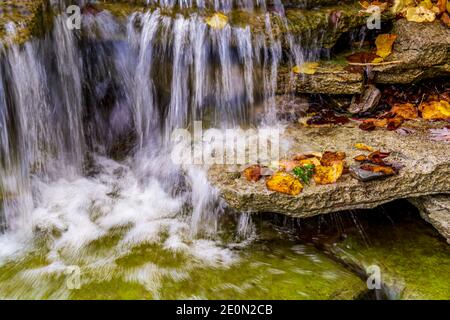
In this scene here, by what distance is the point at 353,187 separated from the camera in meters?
3.78

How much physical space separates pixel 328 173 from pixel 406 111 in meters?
1.63

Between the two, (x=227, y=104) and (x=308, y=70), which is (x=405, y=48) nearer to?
(x=308, y=70)

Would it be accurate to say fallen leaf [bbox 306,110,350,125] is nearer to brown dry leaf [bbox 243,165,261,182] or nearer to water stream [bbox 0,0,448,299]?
water stream [bbox 0,0,448,299]

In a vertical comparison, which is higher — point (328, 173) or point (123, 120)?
point (123, 120)

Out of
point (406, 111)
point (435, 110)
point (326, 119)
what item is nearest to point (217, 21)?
point (326, 119)

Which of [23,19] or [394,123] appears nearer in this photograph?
[23,19]

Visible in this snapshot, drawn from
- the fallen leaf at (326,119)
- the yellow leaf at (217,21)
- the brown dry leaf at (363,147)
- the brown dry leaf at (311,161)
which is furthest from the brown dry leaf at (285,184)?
the yellow leaf at (217,21)

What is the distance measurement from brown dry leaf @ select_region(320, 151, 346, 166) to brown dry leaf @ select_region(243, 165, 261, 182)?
2.04 ft

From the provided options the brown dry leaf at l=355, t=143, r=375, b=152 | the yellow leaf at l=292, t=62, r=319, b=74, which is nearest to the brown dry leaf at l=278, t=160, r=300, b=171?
the brown dry leaf at l=355, t=143, r=375, b=152

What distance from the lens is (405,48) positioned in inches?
193

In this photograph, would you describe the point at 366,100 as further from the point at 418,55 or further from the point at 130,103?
the point at 130,103

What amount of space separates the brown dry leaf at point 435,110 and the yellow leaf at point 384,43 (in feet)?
2.42

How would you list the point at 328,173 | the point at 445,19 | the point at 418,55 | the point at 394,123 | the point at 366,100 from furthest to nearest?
1. the point at 445,19
2. the point at 366,100
3. the point at 418,55
4. the point at 394,123
5. the point at 328,173

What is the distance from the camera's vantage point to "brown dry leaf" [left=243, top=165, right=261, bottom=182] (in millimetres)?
3902
